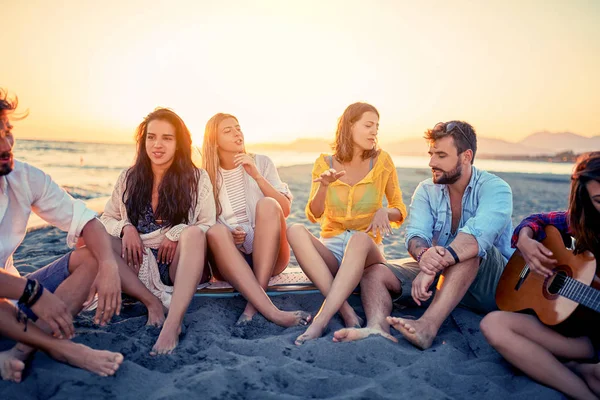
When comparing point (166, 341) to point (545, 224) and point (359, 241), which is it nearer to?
point (359, 241)

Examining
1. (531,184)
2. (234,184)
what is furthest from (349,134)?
(531,184)

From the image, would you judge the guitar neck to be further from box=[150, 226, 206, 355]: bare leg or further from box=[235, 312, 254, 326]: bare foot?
box=[150, 226, 206, 355]: bare leg

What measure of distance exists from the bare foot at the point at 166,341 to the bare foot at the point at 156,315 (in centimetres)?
30

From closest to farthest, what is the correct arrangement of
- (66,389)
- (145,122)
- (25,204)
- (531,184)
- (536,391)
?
(66,389) < (536,391) < (25,204) < (145,122) < (531,184)

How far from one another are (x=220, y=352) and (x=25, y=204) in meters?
1.51

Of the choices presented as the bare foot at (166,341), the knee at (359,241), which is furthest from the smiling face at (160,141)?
the knee at (359,241)

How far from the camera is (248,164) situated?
3.87m

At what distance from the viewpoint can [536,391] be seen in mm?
2320

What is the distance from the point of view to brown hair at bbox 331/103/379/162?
4.05 meters

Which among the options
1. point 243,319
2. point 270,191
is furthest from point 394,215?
point 243,319

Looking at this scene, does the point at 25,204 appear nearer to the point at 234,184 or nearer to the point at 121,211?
the point at 121,211

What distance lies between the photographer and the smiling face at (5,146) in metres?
2.36

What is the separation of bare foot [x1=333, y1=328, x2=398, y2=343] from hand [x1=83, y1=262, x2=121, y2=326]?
4.47 feet

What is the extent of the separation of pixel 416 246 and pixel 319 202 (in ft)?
3.14
